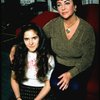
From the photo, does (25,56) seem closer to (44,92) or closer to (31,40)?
(31,40)

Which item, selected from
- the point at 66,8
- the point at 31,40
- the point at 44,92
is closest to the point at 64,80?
the point at 44,92

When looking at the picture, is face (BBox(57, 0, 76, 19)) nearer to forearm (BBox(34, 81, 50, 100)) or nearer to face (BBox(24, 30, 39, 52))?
face (BBox(24, 30, 39, 52))

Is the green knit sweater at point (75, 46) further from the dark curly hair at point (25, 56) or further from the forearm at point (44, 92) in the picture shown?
the forearm at point (44, 92)

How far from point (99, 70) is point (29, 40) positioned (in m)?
0.64

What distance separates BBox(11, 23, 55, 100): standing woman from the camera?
5.67 ft

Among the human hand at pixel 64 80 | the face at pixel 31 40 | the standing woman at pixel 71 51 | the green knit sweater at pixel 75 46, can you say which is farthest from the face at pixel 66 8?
the human hand at pixel 64 80

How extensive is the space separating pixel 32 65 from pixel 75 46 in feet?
1.07

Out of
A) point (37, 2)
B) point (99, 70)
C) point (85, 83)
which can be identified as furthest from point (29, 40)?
point (37, 2)

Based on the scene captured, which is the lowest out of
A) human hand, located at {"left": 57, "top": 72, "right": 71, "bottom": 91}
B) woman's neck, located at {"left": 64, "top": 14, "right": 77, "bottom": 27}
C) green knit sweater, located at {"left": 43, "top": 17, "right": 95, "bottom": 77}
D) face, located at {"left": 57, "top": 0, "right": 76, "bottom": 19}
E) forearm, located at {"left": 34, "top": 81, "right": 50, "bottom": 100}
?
forearm, located at {"left": 34, "top": 81, "right": 50, "bottom": 100}

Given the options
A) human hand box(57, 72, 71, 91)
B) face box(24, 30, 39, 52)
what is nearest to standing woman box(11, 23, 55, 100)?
face box(24, 30, 39, 52)

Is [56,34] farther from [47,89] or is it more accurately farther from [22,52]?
[47,89]

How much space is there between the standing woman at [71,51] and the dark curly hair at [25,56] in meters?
0.08

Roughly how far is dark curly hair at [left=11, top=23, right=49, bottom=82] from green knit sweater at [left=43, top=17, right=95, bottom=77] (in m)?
0.09

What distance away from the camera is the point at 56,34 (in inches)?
70.8
